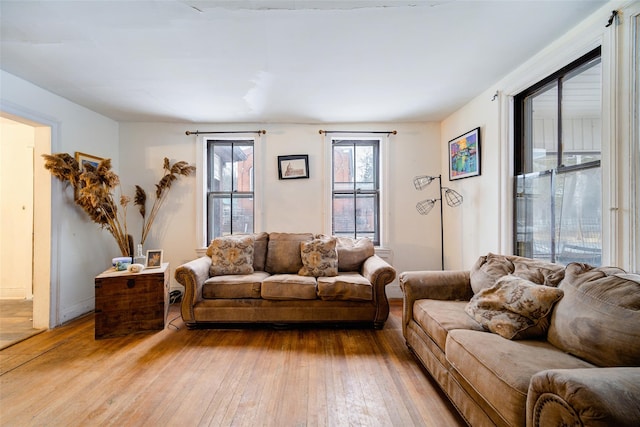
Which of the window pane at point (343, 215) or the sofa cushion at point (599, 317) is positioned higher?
the window pane at point (343, 215)

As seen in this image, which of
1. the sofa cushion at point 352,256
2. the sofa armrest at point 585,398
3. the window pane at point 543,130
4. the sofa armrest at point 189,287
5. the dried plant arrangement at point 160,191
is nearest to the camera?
the sofa armrest at point 585,398

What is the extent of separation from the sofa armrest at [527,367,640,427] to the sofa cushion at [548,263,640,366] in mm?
258

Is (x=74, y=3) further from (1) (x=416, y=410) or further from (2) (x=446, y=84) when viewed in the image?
(1) (x=416, y=410)

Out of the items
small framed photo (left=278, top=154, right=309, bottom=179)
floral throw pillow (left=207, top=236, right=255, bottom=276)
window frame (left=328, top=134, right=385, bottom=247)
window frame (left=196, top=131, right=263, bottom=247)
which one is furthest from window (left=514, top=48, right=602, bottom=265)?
window frame (left=196, top=131, right=263, bottom=247)

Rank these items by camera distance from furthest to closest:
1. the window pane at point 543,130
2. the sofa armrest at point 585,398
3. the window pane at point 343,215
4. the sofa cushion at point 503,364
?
the window pane at point 343,215, the window pane at point 543,130, the sofa cushion at point 503,364, the sofa armrest at point 585,398

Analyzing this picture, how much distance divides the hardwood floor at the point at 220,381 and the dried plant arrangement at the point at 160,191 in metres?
1.49

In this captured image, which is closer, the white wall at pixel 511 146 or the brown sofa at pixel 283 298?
the white wall at pixel 511 146

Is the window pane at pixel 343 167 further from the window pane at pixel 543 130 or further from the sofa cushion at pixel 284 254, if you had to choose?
the window pane at pixel 543 130

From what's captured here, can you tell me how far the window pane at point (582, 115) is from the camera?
5.94ft

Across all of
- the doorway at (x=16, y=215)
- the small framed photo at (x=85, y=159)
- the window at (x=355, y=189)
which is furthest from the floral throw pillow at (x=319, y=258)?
the doorway at (x=16, y=215)

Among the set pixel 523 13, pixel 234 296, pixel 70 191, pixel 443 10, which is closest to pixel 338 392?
pixel 234 296

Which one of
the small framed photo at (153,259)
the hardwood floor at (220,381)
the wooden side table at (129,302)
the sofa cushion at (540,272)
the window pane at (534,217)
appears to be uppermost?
the window pane at (534,217)

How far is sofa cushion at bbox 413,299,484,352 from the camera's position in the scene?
5.60 feet

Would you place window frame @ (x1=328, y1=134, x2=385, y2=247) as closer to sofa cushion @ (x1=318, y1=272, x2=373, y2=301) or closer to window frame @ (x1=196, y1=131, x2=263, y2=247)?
window frame @ (x1=196, y1=131, x2=263, y2=247)
